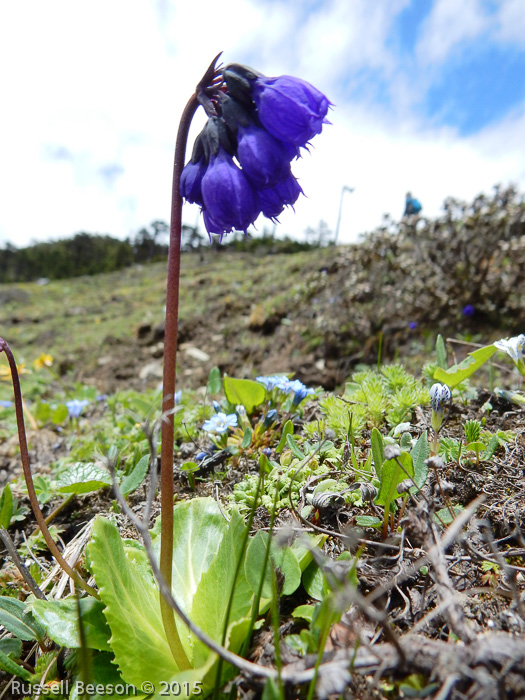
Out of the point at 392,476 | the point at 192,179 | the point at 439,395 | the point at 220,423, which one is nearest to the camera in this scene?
the point at 192,179

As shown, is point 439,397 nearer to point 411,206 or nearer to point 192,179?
point 192,179

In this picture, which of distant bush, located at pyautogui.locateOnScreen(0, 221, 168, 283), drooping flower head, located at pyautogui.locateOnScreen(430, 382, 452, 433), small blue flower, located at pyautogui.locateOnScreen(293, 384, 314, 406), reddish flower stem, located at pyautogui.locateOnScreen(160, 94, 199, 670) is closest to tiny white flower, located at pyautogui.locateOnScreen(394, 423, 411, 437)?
drooping flower head, located at pyautogui.locateOnScreen(430, 382, 452, 433)

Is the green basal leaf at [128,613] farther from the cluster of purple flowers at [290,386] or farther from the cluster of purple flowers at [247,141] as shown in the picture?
the cluster of purple flowers at [290,386]

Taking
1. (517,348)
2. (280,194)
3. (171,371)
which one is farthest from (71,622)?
(517,348)

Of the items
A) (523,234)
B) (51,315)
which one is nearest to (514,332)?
(523,234)

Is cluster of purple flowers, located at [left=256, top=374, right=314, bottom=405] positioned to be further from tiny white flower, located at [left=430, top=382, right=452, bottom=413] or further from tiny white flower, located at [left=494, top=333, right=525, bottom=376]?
tiny white flower, located at [left=494, top=333, right=525, bottom=376]

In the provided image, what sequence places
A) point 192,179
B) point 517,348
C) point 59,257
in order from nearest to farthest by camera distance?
1. point 192,179
2. point 517,348
3. point 59,257

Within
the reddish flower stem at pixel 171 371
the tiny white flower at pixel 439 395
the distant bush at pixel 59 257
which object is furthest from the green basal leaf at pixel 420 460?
the distant bush at pixel 59 257
